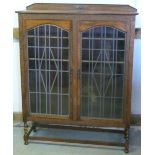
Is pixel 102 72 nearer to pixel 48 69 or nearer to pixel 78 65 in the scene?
pixel 78 65

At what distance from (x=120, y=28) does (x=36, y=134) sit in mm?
1332

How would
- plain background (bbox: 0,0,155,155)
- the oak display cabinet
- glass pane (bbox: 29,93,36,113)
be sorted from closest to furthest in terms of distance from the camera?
1. plain background (bbox: 0,0,155,155)
2. the oak display cabinet
3. glass pane (bbox: 29,93,36,113)

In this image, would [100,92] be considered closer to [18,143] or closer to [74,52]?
[74,52]

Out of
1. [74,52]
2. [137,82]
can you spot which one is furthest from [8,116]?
[137,82]

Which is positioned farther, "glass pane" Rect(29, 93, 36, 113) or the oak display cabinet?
"glass pane" Rect(29, 93, 36, 113)

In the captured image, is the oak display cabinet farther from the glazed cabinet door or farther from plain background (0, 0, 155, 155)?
plain background (0, 0, 155, 155)

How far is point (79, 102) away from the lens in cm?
226

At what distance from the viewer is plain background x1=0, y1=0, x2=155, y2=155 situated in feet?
2.13

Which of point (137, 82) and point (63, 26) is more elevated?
point (63, 26)

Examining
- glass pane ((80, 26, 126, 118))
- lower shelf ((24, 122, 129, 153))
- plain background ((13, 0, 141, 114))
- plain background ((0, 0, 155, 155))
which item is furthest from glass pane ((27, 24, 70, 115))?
plain background ((0, 0, 155, 155))

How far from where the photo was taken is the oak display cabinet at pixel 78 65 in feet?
6.86
